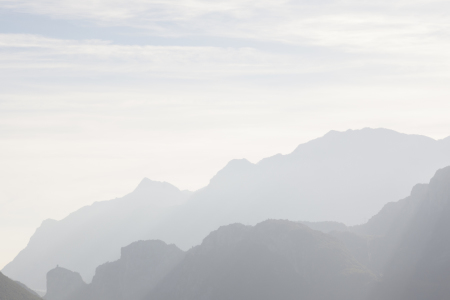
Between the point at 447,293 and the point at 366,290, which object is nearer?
the point at 447,293

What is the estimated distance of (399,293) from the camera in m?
193

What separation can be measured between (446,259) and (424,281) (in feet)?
45.6

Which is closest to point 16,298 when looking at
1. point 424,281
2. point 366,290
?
point 366,290

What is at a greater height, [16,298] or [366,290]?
[16,298]

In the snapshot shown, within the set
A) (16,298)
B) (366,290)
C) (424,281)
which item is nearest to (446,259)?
(424,281)

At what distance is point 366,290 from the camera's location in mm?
199125

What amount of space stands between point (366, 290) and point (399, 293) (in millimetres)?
12585

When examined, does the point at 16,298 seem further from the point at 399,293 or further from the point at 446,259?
the point at 446,259

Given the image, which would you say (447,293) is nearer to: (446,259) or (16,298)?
(446,259)

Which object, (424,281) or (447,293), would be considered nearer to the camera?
(447,293)

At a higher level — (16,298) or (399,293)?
(16,298)

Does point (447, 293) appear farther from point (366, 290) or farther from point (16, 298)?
point (16, 298)

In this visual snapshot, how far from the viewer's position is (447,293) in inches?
7156

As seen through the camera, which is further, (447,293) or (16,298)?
(16,298)
